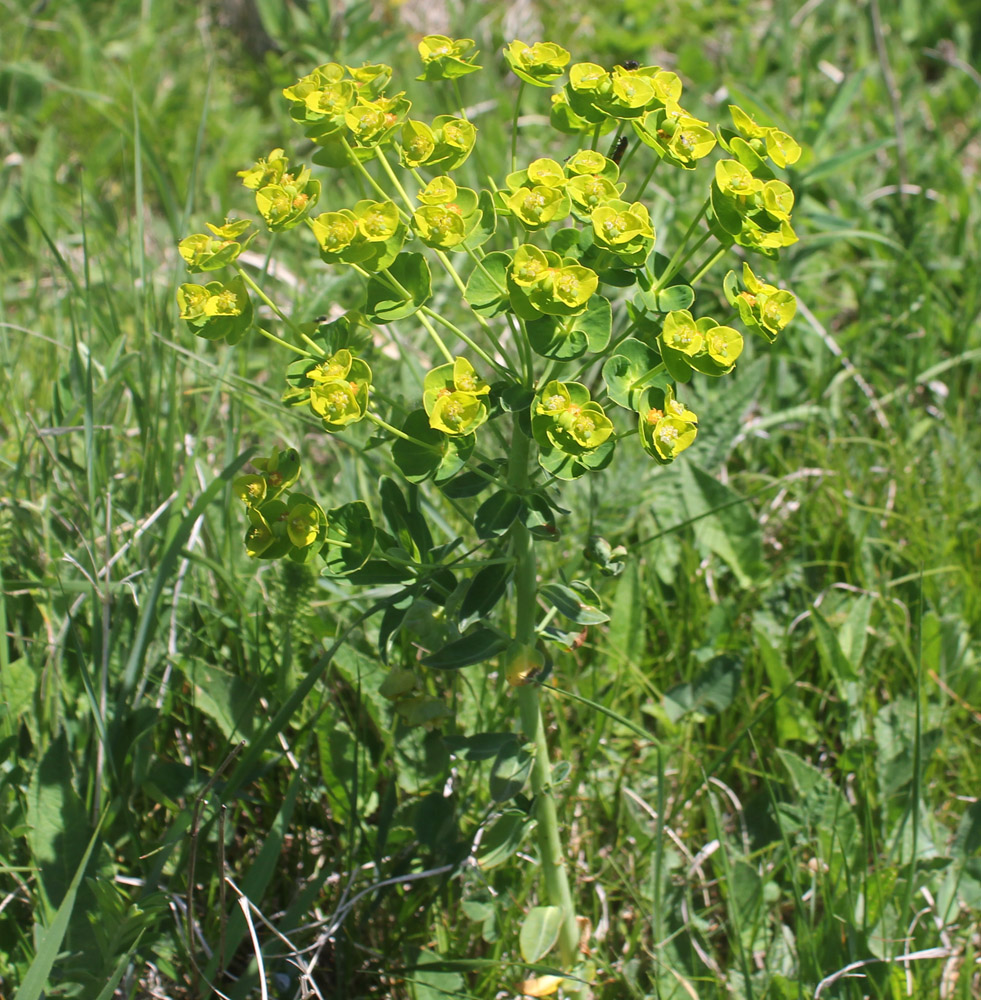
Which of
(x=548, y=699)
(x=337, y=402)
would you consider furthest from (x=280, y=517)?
(x=548, y=699)

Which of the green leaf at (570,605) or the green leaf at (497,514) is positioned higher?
the green leaf at (497,514)

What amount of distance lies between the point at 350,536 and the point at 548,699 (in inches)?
32.8

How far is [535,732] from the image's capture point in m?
1.59

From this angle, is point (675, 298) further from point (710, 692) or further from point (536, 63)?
point (710, 692)

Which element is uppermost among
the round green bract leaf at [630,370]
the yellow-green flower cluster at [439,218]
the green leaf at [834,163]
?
the yellow-green flower cluster at [439,218]

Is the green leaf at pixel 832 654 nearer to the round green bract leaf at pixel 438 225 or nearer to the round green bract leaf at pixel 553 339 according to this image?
the round green bract leaf at pixel 553 339

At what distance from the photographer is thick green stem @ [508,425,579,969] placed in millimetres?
1434

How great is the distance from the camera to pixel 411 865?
5.98 feet

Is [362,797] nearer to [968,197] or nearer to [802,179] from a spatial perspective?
[802,179]

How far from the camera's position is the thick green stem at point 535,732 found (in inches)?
56.4

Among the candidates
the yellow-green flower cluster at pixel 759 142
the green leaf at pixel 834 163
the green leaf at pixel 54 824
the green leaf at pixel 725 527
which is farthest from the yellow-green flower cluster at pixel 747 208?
the green leaf at pixel 834 163

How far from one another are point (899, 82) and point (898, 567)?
7.97 feet

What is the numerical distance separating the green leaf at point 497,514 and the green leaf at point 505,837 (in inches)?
18.9

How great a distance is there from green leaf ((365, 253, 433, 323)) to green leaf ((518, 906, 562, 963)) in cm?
98
